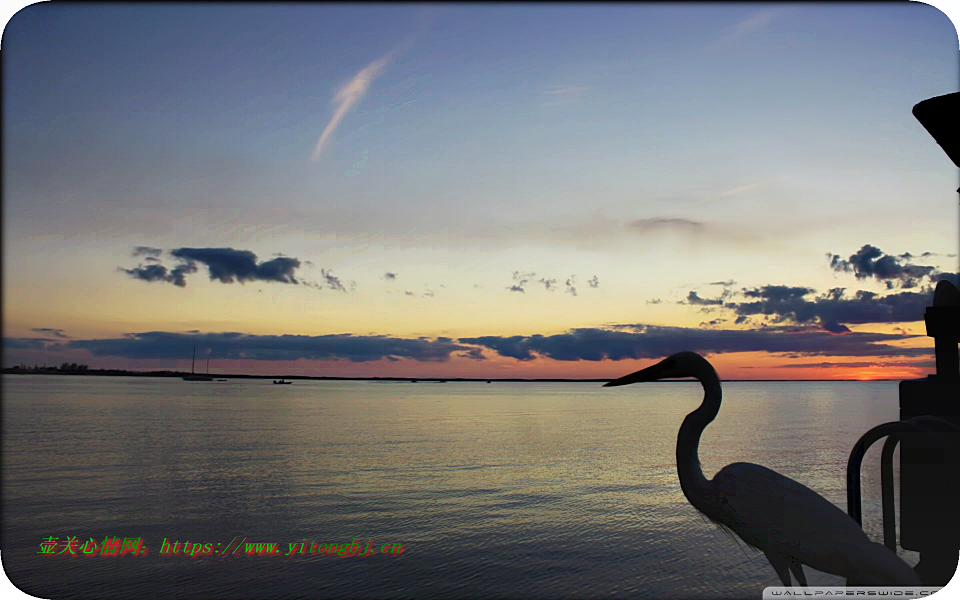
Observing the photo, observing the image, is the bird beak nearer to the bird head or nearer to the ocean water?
the bird head

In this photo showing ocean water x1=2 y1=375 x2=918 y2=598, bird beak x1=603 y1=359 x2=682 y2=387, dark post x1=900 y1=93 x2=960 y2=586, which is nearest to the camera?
dark post x1=900 y1=93 x2=960 y2=586

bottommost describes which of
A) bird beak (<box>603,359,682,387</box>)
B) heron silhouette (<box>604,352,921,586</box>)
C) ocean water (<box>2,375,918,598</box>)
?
ocean water (<box>2,375,918,598</box>)

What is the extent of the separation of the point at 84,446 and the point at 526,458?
1291 centimetres

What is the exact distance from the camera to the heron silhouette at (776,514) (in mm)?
4086

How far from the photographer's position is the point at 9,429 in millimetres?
23609

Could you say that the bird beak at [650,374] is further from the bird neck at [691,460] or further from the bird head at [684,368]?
the bird neck at [691,460]

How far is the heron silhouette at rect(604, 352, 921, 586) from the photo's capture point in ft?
13.4

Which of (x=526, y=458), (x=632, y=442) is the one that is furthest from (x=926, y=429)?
(x=632, y=442)

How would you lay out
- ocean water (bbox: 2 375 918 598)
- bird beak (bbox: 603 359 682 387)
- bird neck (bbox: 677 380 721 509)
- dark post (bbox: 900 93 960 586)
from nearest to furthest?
dark post (bbox: 900 93 960 586) < bird neck (bbox: 677 380 721 509) < bird beak (bbox: 603 359 682 387) < ocean water (bbox: 2 375 918 598)

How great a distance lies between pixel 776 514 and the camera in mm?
4492

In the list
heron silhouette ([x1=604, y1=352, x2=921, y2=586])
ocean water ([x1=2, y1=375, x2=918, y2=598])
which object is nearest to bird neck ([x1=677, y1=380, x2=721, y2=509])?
heron silhouette ([x1=604, y1=352, x2=921, y2=586])

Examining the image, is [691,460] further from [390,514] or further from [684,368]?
[390,514]

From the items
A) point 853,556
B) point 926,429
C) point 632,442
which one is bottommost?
point 632,442

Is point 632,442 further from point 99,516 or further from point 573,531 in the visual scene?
point 99,516
